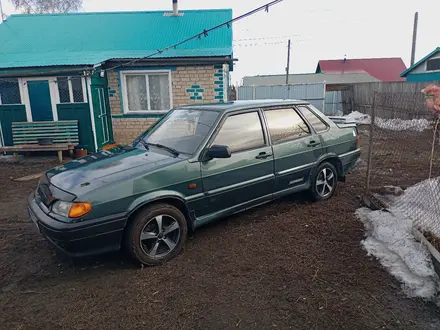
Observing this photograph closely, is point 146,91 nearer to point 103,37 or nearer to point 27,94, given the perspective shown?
point 103,37

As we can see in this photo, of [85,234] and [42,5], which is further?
[42,5]

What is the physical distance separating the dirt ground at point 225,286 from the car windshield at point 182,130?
1.18 m

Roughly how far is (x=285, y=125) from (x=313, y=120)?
2.08 ft

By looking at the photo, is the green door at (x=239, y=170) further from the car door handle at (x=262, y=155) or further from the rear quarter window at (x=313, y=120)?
the rear quarter window at (x=313, y=120)

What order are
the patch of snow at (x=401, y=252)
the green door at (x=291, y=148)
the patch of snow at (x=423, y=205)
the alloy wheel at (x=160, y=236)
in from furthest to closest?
the green door at (x=291, y=148) → the patch of snow at (x=423, y=205) → the alloy wheel at (x=160, y=236) → the patch of snow at (x=401, y=252)

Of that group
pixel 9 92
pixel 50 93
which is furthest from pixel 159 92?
pixel 9 92

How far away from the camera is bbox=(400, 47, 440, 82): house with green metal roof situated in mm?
21359

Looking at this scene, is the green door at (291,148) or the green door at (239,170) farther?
the green door at (291,148)

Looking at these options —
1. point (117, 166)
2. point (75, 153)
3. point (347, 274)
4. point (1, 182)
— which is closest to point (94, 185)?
point (117, 166)

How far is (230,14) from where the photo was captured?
13797mm

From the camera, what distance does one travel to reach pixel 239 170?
3.92 metres

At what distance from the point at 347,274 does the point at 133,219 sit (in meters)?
2.18

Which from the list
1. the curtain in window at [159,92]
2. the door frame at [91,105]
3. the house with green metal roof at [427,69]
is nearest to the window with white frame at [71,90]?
the door frame at [91,105]

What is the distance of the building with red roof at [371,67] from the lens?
128ft
